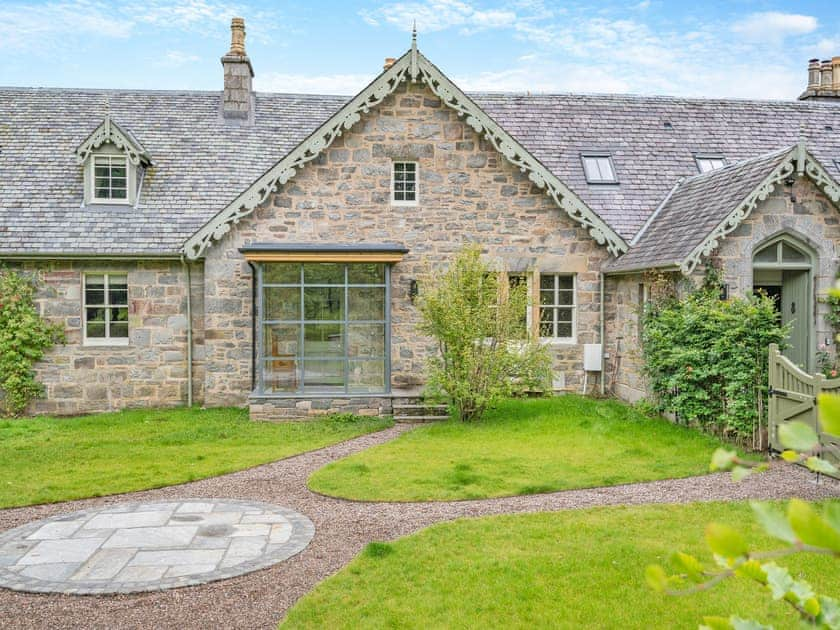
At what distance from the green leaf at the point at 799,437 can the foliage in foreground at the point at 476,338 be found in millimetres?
14002

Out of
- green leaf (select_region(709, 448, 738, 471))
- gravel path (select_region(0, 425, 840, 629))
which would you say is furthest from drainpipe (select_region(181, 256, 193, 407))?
green leaf (select_region(709, 448, 738, 471))

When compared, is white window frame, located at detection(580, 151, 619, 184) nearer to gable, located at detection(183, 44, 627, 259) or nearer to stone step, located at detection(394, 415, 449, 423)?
gable, located at detection(183, 44, 627, 259)

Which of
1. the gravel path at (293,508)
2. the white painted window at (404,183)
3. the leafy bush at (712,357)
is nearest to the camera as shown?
the gravel path at (293,508)

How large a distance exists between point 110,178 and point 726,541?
19.4 metres

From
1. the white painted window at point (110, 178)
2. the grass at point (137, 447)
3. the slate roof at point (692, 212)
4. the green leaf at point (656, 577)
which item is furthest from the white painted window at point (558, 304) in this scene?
the green leaf at point (656, 577)

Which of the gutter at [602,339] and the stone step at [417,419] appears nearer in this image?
the stone step at [417,419]

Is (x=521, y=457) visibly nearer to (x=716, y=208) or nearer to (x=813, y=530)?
(x=716, y=208)

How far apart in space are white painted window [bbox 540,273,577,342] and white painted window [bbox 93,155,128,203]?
393 inches

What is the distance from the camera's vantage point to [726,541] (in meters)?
1.29

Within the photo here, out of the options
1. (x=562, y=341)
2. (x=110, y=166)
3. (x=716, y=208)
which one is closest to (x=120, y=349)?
(x=110, y=166)

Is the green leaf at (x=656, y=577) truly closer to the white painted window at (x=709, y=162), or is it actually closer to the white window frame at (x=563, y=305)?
the white window frame at (x=563, y=305)

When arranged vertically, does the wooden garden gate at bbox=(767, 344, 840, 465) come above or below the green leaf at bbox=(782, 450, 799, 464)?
below

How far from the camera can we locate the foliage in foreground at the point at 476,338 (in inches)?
608

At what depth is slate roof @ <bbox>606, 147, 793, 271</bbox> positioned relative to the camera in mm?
14789
